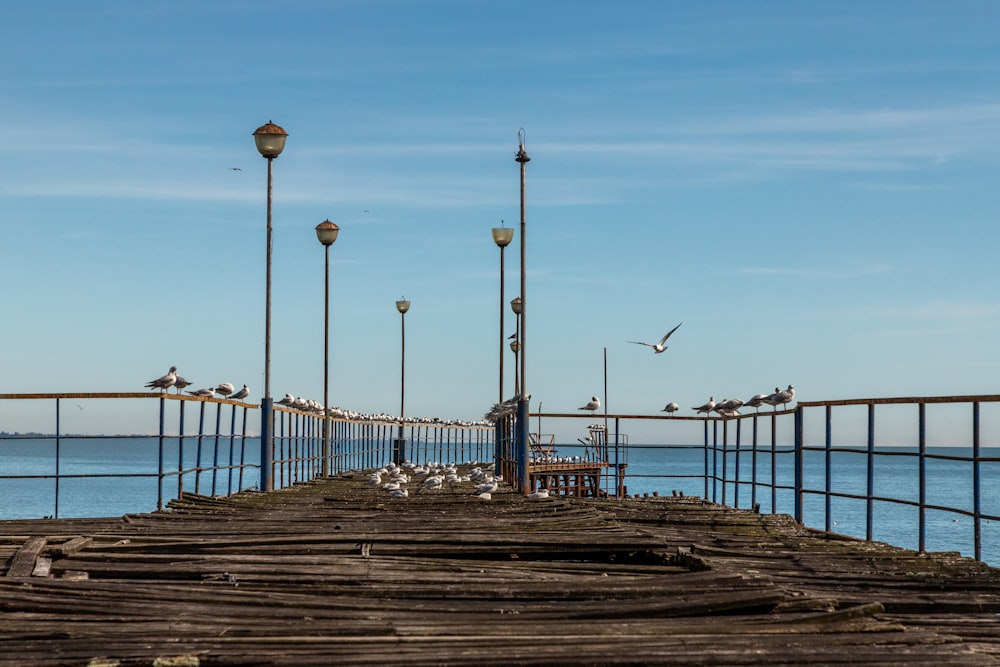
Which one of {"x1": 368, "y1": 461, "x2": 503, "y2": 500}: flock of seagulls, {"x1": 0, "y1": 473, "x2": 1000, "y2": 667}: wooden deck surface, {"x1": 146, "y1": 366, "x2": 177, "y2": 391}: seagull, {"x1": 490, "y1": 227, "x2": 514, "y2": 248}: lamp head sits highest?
{"x1": 490, "y1": 227, "x2": 514, "y2": 248}: lamp head

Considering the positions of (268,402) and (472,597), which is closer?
(472,597)

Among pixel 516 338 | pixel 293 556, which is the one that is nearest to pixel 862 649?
pixel 293 556

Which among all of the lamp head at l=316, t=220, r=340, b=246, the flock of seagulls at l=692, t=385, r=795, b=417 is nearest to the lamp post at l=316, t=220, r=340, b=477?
the lamp head at l=316, t=220, r=340, b=246

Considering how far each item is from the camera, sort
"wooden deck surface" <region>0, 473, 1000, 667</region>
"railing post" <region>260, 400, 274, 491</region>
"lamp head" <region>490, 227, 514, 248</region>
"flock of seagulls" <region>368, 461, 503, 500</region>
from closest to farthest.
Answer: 1. "wooden deck surface" <region>0, 473, 1000, 667</region>
2. "flock of seagulls" <region>368, 461, 503, 500</region>
3. "railing post" <region>260, 400, 274, 491</region>
4. "lamp head" <region>490, 227, 514, 248</region>

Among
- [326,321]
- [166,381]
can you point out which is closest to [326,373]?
[326,321]

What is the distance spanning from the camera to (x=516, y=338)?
40.4m

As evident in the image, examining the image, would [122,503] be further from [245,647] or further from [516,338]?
[245,647]

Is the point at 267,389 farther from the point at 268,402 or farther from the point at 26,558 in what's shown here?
the point at 26,558

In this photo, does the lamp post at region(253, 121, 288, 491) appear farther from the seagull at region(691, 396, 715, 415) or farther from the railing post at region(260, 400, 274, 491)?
the seagull at region(691, 396, 715, 415)

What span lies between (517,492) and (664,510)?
4359mm

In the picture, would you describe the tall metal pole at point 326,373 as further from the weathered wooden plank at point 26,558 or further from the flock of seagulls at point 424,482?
the weathered wooden plank at point 26,558

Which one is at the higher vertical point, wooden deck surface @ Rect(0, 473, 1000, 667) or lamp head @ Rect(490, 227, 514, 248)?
lamp head @ Rect(490, 227, 514, 248)

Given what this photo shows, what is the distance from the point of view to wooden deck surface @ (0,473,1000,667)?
6309 millimetres

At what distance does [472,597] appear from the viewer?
791 centimetres
